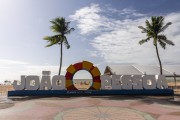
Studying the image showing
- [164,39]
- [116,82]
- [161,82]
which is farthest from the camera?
[164,39]

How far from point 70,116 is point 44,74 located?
16409 millimetres

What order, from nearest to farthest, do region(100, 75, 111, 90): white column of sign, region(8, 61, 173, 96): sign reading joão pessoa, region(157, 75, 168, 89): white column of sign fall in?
region(8, 61, 173, 96): sign reading joão pessoa → region(100, 75, 111, 90): white column of sign → region(157, 75, 168, 89): white column of sign

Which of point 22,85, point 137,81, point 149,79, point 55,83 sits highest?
point 149,79

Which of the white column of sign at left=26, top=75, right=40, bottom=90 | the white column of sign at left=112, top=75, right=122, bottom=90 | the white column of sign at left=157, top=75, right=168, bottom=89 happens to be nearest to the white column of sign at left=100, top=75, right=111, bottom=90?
the white column of sign at left=112, top=75, right=122, bottom=90

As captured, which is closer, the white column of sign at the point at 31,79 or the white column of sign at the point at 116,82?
the white column of sign at the point at 31,79

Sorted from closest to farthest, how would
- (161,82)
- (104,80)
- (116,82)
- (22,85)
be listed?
(22,85)
(104,80)
(116,82)
(161,82)

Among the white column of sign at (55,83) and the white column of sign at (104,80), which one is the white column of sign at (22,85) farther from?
the white column of sign at (104,80)

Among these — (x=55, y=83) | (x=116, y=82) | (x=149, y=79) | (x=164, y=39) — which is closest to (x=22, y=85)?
(x=55, y=83)

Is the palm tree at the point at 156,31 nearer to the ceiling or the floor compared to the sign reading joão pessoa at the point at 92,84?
nearer to the ceiling

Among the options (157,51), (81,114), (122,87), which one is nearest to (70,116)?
(81,114)

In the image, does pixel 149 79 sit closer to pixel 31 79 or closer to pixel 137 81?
pixel 137 81

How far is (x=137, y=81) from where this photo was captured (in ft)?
104

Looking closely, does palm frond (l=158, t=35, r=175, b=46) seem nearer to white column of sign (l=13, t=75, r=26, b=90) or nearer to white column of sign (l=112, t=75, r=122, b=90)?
white column of sign (l=112, t=75, r=122, b=90)

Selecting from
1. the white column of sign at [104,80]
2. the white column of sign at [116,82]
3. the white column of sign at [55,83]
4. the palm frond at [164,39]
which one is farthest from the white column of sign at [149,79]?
the palm frond at [164,39]
